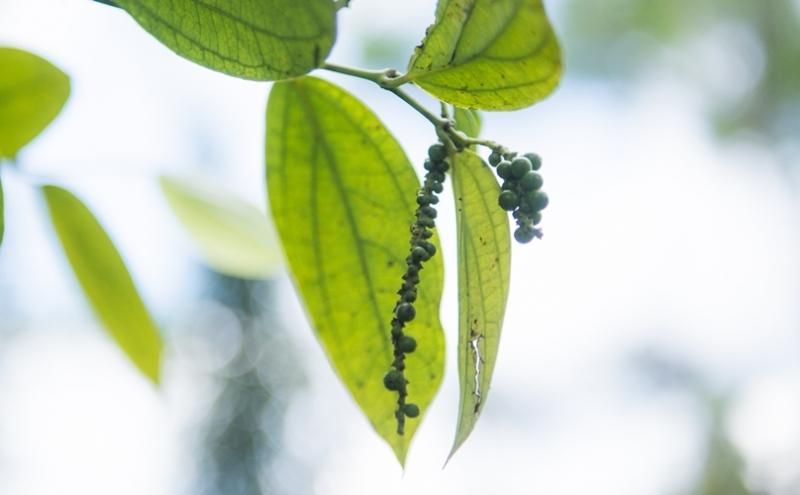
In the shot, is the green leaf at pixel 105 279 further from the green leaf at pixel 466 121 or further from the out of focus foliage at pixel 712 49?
the out of focus foliage at pixel 712 49

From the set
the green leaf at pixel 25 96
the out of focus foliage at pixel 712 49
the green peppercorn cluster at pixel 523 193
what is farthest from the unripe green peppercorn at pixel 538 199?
the out of focus foliage at pixel 712 49

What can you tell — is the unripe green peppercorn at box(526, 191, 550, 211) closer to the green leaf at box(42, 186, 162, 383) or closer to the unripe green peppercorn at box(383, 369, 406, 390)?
the unripe green peppercorn at box(383, 369, 406, 390)

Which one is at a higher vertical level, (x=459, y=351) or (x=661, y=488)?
(x=459, y=351)

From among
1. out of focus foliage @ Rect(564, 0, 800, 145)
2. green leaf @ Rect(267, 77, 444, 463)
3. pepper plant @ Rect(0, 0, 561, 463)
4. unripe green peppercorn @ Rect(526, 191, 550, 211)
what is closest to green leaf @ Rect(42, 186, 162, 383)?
pepper plant @ Rect(0, 0, 561, 463)

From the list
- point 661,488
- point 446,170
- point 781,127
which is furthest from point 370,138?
point 781,127

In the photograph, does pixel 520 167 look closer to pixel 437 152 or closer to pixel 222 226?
pixel 437 152

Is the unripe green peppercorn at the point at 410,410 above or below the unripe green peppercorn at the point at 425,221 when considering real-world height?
below

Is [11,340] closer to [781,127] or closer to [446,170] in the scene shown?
[781,127]
